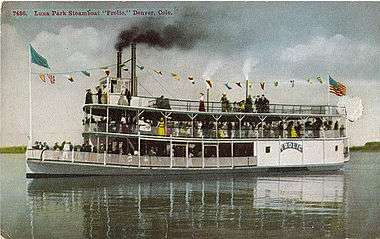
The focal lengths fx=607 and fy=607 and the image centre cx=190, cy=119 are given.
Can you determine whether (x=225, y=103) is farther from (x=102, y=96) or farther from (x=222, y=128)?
(x=102, y=96)

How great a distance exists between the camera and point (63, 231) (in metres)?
3.18

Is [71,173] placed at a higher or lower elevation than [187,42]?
lower

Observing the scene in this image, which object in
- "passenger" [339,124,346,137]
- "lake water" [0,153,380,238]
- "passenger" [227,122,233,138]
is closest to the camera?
"lake water" [0,153,380,238]

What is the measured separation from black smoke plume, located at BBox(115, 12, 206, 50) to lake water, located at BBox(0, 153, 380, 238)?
825mm

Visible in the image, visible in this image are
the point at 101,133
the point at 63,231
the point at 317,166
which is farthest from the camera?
the point at 317,166

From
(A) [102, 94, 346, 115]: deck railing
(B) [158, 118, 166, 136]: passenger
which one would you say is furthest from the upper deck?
(B) [158, 118, 166, 136]: passenger

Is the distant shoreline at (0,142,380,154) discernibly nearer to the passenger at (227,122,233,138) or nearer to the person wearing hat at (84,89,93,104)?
the person wearing hat at (84,89,93,104)

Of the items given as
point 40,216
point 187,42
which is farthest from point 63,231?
point 187,42

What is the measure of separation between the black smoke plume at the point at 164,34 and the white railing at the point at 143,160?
649 mm

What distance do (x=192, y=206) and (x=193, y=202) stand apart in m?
0.03

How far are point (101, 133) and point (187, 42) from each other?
0.70 meters

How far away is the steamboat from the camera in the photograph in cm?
338

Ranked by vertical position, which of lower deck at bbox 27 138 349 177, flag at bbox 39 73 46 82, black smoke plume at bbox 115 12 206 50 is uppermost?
black smoke plume at bbox 115 12 206 50

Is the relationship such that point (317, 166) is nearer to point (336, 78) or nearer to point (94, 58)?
point (336, 78)
